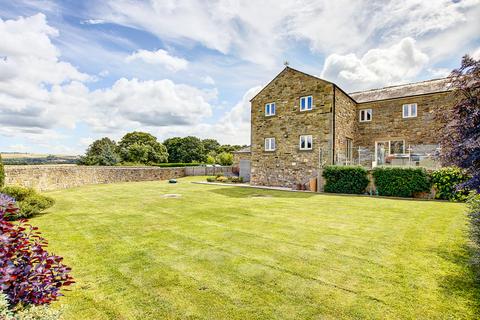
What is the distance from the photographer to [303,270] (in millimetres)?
4375

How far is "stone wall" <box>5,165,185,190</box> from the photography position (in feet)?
50.1

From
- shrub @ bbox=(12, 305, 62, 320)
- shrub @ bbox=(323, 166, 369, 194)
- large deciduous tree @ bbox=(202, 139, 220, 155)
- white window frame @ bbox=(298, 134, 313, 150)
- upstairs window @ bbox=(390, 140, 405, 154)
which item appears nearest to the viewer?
shrub @ bbox=(12, 305, 62, 320)

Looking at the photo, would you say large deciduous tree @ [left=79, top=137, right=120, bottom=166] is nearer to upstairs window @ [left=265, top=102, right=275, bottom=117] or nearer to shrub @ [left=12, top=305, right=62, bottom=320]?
upstairs window @ [left=265, top=102, right=275, bottom=117]

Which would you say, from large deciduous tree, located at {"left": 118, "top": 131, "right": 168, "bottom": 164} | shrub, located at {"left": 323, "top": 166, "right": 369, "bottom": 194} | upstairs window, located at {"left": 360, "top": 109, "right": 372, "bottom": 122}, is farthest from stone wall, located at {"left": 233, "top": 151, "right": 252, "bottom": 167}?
large deciduous tree, located at {"left": 118, "top": 131, "right": 168, "bottom": 164}

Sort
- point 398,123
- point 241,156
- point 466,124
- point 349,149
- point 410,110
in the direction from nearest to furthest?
point 466,124, point 410,110, point 398,123, point 349,149, point 241,156

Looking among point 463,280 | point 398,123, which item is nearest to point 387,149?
point 398,123

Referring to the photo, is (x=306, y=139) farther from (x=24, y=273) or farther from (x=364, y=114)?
(x=24, y=273)

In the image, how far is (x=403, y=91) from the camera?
20438 millimetres

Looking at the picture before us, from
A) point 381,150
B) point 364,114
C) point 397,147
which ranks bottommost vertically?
point 381,150

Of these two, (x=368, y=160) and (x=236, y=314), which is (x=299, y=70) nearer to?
(x=368, y=160)

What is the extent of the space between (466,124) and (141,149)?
53604 mm

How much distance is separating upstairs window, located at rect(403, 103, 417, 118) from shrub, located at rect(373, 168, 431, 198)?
7.68 m

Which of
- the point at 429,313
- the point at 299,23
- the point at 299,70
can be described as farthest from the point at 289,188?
the point at 429,313

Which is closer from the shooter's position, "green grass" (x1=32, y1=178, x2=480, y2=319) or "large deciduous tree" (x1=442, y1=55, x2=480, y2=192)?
"green grass" (x1=32, y1=178, x2=480, y2=319)
